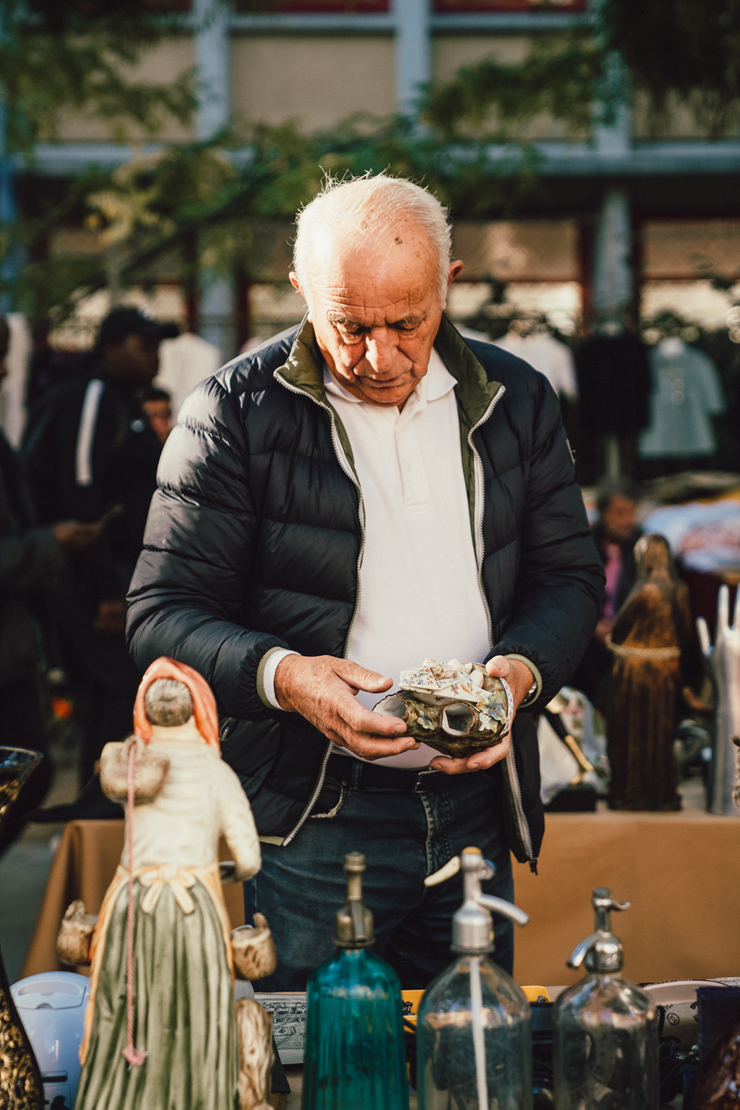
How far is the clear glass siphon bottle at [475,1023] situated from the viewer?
917 millimetres

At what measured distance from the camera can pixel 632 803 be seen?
236cm

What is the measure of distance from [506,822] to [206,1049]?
28.3 inches

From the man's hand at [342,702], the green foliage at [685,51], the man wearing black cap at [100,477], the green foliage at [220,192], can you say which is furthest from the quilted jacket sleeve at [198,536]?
the green foliage at [220,192]

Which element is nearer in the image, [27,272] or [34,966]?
[34,966]

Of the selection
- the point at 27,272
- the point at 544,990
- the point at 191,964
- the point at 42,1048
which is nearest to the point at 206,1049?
the point at 191,964

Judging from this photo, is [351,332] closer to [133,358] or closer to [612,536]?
[133,358]

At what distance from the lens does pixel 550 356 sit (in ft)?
20.5

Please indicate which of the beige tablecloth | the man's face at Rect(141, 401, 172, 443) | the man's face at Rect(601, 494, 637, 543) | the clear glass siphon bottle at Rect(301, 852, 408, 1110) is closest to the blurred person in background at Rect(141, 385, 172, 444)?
the man's face at Rect(141, 401, 172, 443)

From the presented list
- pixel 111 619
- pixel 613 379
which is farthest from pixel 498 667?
pixel 613 379

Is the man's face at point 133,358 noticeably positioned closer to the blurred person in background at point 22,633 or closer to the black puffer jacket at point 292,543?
the blurred person in background at point 22,633

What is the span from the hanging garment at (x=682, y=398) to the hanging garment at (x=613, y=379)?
122 millimetres

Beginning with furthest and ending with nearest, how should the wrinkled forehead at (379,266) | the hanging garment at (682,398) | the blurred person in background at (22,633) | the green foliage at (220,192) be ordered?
1. the hanging garment at (682,398)
2. the green foliage at (220,192)
3. the blurred person in background at (22,633)
4. the wrinkled forehead at (379,266)

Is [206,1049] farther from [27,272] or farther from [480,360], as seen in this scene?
[27,272]

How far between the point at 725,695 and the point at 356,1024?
5.01 feet
